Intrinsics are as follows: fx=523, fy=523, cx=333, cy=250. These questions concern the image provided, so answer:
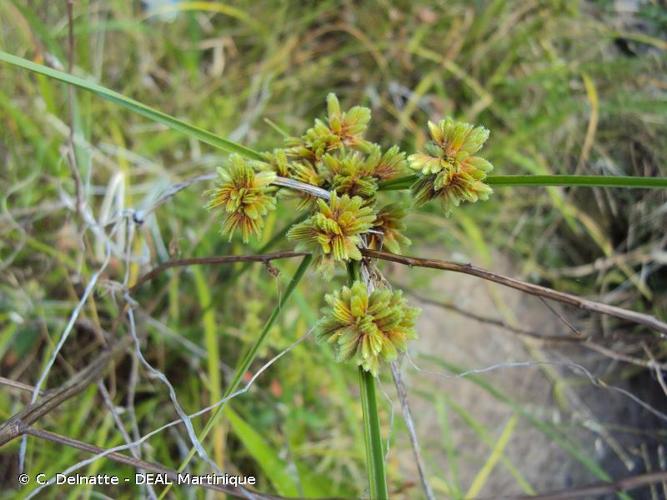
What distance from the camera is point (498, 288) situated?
148 cm

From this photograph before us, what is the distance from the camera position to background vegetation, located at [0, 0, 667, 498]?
1121 mm

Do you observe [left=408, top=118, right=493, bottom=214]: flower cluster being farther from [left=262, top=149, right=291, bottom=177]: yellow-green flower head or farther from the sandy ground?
the sandy ground

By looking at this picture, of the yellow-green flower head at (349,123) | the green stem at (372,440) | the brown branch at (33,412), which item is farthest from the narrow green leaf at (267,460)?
the yellow-green flower head at (349,123)

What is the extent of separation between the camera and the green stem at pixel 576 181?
0.45 meters

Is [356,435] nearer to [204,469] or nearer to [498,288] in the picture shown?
[204,469]

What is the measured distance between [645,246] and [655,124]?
0.32 metres

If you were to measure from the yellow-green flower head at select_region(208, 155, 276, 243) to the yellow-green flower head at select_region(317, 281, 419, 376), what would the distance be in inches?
4.4

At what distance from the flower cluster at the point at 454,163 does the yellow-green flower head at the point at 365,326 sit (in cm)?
11

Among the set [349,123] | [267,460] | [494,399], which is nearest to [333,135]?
[349,123]

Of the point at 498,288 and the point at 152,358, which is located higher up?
the point at 498,288

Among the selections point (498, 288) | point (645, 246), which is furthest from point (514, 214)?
point (645, 246)

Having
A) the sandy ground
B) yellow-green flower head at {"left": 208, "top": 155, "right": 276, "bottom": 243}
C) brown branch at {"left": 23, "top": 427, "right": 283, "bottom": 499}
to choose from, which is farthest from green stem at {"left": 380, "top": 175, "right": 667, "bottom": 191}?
the sandy ground

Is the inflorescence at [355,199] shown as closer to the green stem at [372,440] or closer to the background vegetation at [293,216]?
the green stem at [372,440]

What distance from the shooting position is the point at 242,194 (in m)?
0.49
